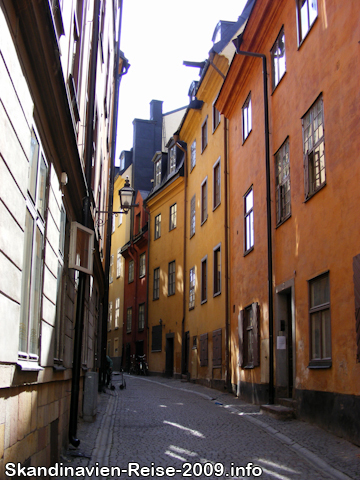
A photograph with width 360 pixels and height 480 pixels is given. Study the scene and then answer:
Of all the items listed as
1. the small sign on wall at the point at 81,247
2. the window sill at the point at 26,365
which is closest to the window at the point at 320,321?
the small sign on wall at the point at 81,247

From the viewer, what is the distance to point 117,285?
38.4 meters

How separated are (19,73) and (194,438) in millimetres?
6547

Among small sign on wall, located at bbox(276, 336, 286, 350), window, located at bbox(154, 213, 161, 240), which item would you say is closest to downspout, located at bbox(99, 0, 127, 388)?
small sign on wall, located at bbox(276, 336, 286, 350)

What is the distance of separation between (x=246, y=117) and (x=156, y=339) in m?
14.7

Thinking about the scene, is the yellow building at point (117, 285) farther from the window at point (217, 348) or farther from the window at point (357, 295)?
the window at point (357, 295)

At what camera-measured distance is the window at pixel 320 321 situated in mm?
9664

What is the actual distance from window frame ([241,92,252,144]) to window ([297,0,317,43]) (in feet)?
13.9

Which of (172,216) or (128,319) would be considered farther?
(128,319)

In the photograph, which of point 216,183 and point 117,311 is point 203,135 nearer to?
point 216,183

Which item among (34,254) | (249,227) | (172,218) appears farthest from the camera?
(172,218)

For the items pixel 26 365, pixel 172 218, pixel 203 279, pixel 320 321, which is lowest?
pixel 26 365

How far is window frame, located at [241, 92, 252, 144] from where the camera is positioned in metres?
16.1

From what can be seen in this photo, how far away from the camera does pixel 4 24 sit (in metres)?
3.67

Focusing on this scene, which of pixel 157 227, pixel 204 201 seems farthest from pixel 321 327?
pixel 157 227
